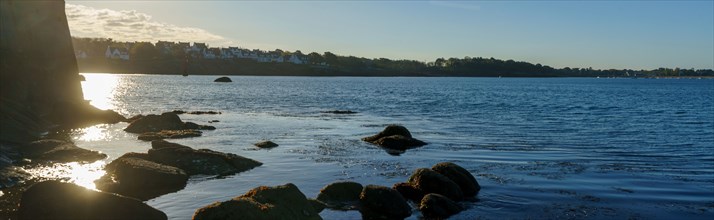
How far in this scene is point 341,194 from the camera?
60.1ft

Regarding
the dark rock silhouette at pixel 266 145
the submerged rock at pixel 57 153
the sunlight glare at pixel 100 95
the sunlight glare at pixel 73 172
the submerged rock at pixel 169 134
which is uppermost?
the submerged rock at pixel 57 153

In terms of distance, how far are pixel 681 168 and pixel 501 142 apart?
1089cm

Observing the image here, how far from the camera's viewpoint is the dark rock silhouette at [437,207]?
1672 centimetres

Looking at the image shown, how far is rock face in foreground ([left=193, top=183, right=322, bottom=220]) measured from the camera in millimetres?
13117

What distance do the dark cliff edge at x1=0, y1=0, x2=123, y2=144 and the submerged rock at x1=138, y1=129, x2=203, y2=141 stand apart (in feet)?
18.9

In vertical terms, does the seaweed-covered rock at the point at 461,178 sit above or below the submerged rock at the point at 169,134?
above

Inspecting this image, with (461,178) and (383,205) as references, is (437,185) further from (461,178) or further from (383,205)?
(383,205)

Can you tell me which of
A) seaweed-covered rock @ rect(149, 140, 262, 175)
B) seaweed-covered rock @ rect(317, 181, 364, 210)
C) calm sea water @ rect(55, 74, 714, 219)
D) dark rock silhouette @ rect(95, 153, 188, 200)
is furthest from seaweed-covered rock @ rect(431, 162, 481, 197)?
dark rock silhouette @ rect(95, 153, 188, 200)

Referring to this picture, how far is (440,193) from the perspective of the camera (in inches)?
738

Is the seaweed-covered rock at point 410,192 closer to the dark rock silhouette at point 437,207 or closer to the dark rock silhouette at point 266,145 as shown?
the dark rock silhouette at point 437,207

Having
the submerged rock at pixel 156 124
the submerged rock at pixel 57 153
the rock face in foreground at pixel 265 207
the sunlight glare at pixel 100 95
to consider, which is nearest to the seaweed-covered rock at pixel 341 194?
the rock face in foreground at pixel 265 207

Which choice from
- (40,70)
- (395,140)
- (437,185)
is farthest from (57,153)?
(40,70)

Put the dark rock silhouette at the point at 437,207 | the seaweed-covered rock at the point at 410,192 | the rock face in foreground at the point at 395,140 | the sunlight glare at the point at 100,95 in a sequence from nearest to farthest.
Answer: the dark rock silhouette at the point at 437,207 < the seaweed-covered rock at the point at 410,192 < the rock face in foreground at the point at 395,140 < the sunlight glare at the point at 100,95

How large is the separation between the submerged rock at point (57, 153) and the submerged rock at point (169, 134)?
7.24 meters
